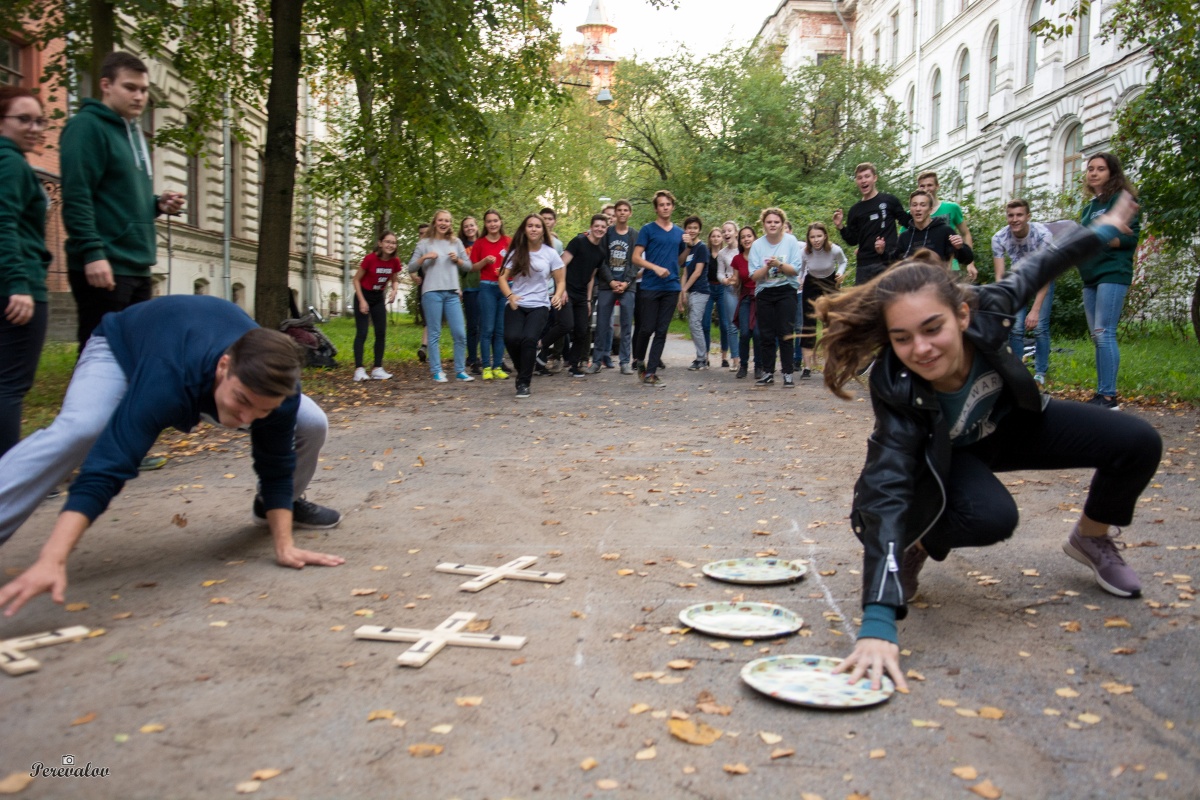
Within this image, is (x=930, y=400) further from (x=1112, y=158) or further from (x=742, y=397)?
(x=742, y=397)

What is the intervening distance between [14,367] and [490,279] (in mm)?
9030

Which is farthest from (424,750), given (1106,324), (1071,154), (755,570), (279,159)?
(1071,154)

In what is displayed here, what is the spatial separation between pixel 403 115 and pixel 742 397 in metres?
6.67

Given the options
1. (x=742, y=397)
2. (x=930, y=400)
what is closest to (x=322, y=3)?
(x=742, y=397)

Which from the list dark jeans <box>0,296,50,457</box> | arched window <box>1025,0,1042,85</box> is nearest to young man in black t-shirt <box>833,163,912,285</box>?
dark jeans <box>0,296,50,457</box>

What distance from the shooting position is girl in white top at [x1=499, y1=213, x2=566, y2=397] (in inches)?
473

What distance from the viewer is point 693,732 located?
9.89 ft

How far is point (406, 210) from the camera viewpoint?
16609 mm

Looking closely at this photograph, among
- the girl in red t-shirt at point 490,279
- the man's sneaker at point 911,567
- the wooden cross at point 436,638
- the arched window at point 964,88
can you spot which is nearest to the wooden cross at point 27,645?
the wooden cross at point 436,638

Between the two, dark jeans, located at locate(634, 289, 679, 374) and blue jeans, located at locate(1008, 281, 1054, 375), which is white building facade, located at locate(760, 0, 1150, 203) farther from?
dark jeans, located at locate(634, 289, 679, 374)

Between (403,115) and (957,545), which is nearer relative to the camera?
(957,545)

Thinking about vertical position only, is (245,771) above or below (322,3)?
below

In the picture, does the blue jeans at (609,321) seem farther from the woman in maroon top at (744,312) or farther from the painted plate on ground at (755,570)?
the painted plate on ground at (755,570)

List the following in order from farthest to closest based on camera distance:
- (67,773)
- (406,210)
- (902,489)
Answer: (406,210)
(902,489)
(67,773)
